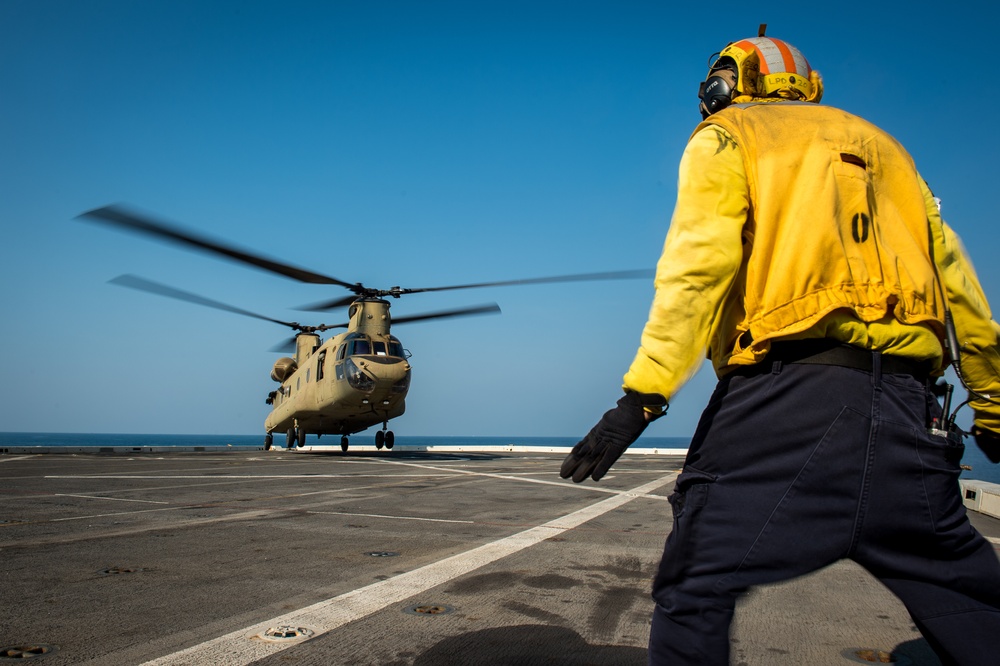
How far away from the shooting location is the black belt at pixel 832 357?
66.2 inches

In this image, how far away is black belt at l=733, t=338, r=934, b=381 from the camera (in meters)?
1.68

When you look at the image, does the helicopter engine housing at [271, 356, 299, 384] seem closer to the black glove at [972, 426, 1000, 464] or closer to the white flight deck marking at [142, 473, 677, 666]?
the white flight deck marking at [142, 473, 677, 666]

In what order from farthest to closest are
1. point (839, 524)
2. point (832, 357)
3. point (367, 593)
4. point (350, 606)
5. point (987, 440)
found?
1. point (367, 593)
2. point (350, 606)
3. point (987, 440)
4. point (832, 357)
5. point (839, 524)

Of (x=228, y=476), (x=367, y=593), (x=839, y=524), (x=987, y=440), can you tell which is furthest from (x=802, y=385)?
(x=228, y=476)

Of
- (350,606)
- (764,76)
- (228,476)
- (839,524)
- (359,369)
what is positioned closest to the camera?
(839,524)

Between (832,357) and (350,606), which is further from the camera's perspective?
(350,606)

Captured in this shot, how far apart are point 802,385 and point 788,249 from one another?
36 centimetres

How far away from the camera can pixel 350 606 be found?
2.78m

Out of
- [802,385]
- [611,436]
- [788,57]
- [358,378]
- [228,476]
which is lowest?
[228,476]

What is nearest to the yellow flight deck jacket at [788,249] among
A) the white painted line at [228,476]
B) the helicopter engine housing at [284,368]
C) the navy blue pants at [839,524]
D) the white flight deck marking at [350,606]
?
the navy blue pants at [839,524]

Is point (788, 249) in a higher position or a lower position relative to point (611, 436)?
higher

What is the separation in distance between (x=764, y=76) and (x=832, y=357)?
3.40 ft

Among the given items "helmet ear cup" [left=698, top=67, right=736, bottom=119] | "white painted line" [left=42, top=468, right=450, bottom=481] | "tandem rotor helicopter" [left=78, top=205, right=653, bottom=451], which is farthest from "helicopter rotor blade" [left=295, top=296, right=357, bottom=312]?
"helmet ear cup" [left=698, top=67, right=736, bottom=119]

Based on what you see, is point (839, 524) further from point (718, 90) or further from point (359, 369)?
point (359, 369)
